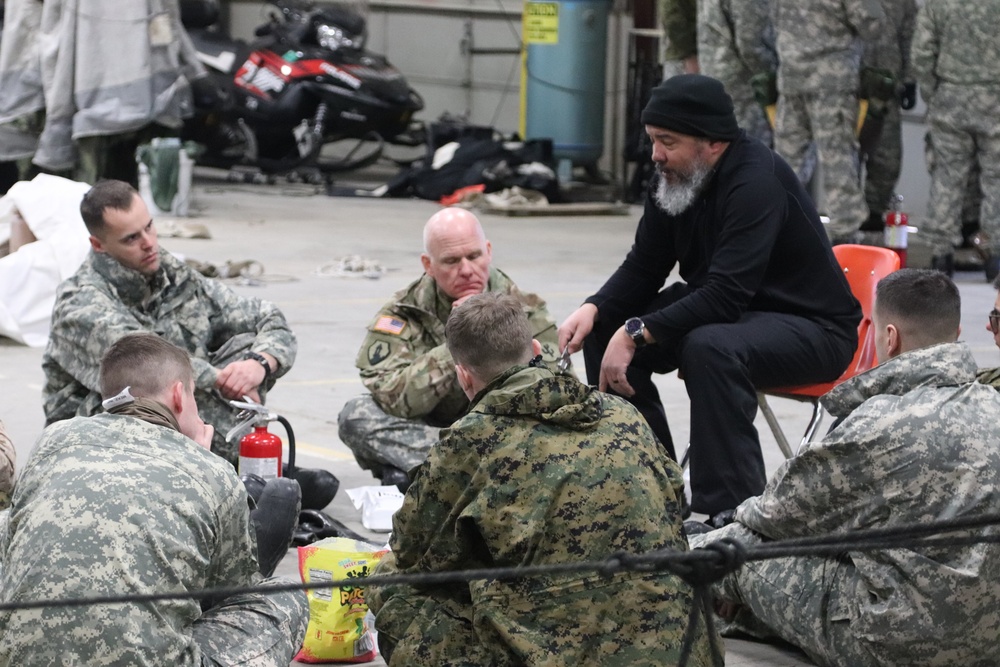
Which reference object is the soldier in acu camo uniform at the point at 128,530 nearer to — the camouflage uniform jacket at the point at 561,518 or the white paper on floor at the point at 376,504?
the camouflage uniform jacket at the point at 561,518

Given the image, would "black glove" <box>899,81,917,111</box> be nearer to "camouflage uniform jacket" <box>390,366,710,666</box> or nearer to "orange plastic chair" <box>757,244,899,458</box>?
"orange plastic chair" <box>757,244,899,458</box>

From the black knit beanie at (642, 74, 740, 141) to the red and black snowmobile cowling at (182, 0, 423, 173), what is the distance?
11517 millimetres

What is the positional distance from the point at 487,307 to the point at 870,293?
250cm


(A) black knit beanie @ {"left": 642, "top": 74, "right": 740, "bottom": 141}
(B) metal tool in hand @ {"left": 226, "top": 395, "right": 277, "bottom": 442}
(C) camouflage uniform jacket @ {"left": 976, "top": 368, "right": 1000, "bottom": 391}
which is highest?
(A) black knit beanie @ {"left": 642, "top": 74, "right": 740, "bottom": 141}

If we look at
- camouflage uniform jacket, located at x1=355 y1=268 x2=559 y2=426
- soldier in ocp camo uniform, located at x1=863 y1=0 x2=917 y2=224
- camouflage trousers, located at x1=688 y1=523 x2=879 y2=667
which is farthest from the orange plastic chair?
soldier in ocp camo uniform, located at x1=863 y1=0 x2=917 y2=224

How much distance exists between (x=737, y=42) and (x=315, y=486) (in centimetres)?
782

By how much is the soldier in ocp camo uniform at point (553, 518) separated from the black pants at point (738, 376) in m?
1.45

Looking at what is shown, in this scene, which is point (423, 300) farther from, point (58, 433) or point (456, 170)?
point (456, 170)

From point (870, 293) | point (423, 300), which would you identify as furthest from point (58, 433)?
point (870, 293)

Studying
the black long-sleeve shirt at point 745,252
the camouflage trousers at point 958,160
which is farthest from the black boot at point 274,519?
the camouflage trousers at point 958,160

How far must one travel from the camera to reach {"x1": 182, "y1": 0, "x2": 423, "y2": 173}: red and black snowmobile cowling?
1623 centimetres

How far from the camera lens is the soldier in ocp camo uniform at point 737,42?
1180 cm

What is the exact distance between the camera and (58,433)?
3098 mm

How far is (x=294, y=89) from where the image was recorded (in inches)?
638
